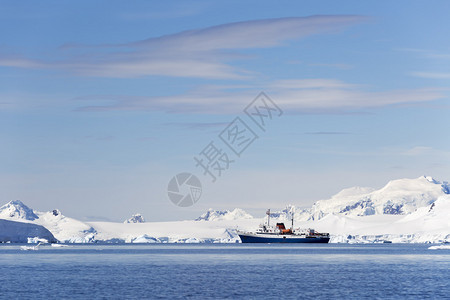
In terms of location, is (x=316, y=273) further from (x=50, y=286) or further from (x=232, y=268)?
(x=50, y=286)

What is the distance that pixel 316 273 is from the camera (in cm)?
8606

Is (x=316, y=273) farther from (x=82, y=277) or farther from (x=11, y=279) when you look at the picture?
(x=11, y=279)

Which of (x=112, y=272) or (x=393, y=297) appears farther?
(x=112, y=272)

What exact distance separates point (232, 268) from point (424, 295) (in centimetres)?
3910

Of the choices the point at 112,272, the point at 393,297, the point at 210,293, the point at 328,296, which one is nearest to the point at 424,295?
the point at 393,297

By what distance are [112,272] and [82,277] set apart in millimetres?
9135

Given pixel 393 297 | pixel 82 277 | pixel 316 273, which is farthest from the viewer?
pixel 316 273

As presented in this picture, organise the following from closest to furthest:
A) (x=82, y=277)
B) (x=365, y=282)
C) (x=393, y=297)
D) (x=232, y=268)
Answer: (x=393, y=297)
(x=365, y=282)
(x=82, y=277)
(x=232, y=268)

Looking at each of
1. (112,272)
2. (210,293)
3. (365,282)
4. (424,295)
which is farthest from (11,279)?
(424,295)

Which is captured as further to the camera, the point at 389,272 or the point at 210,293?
the point at 389,272

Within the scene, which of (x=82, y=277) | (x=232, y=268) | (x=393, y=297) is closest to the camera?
(x=393, y=297)

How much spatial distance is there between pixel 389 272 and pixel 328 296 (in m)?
30.5

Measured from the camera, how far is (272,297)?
59.4m

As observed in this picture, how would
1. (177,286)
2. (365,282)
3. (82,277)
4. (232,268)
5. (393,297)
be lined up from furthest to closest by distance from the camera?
(232,268) → (82,277) → (365,282) → (177,286) → (393,297)
